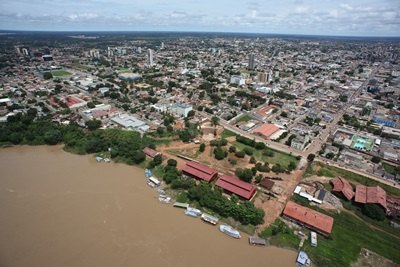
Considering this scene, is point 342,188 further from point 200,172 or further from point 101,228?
point 101,228

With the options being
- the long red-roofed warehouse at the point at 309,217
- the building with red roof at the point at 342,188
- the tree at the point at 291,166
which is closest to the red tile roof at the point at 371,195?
the building with red roof at the point at 342,188

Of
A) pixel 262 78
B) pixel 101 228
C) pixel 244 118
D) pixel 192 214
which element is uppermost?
pixel 262 78

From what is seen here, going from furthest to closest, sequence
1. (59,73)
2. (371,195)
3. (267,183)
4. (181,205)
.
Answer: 1. (59,73)
2. (267,183)
3. (371,195)
4. (181,205)

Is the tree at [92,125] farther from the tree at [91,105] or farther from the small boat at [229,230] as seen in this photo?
the small boat at [229,230]

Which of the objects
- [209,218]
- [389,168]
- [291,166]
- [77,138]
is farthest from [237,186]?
[77,138]

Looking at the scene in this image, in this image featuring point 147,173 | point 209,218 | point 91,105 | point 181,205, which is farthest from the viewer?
point 91,105

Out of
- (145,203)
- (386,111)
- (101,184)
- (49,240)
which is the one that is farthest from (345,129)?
(49,240)

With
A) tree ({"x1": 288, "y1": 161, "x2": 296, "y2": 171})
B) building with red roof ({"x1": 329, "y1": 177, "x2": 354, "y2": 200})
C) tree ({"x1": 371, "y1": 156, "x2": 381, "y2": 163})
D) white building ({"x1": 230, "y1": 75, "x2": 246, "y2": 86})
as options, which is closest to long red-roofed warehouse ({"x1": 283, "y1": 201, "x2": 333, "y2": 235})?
building with red roof ({"x1": 329, "y1": 177, "x2": 354, "y2": 200})
